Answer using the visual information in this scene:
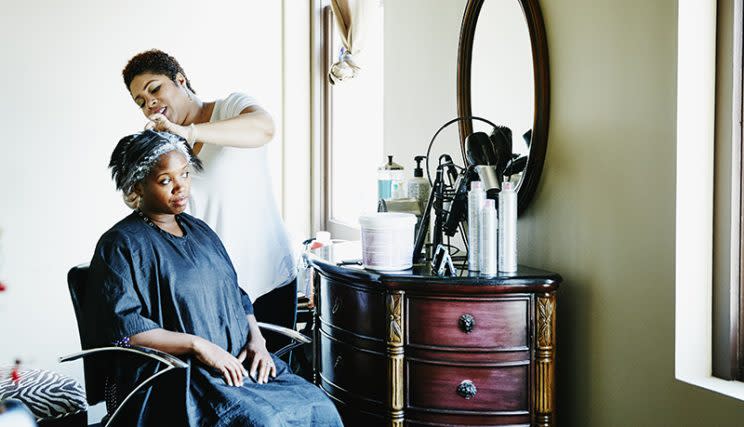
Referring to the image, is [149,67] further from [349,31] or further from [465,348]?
[349,31]

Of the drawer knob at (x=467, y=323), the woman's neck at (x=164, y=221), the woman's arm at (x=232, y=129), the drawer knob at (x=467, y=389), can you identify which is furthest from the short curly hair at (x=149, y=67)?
the drawer knob at (x=467, y=389)

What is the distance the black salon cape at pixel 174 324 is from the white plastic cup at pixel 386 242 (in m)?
0.45

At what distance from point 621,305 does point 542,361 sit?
292 mm

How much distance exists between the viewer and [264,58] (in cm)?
433

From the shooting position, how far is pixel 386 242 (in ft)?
6.73

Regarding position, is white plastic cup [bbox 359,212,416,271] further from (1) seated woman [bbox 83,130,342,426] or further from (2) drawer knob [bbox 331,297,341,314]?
(1) seated woman [bbox 83,130,342,426]

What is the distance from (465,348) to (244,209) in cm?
108

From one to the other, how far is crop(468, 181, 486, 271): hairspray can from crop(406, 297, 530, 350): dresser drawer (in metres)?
0.19

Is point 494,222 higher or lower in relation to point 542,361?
higher

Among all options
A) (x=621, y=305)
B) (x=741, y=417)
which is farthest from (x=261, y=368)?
(x=741, y=417)

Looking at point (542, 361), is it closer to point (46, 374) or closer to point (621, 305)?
point (621, 305)

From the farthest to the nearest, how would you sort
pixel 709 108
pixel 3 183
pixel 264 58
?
pixel 264 58, pixel 3 183, pixel 709 108

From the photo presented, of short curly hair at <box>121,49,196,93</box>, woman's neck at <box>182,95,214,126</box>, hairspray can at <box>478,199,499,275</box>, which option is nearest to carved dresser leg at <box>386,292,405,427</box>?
hairspray can at <box>478,199,499,275</box>

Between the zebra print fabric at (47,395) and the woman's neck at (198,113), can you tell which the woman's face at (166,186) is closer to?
the woman's neck at (198,113)
